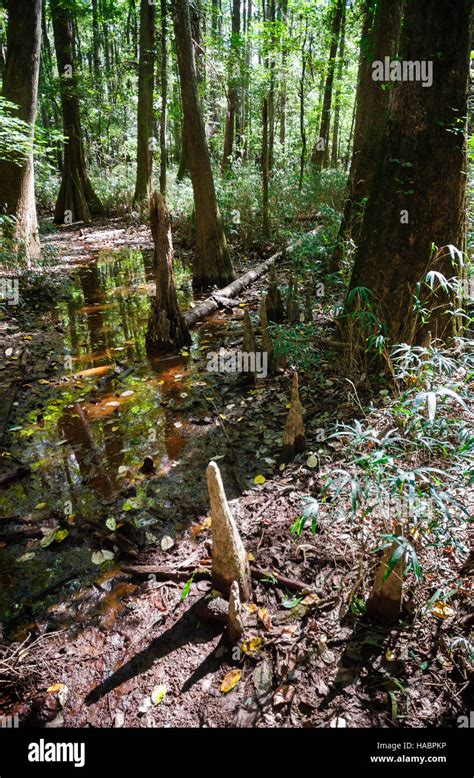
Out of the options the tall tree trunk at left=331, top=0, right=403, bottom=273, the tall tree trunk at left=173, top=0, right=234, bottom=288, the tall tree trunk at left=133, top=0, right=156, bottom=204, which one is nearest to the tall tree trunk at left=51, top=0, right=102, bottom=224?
the tall tree trunk at left=133, top=0, right=156, bottom=204

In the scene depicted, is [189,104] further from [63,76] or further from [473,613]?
[63,76]

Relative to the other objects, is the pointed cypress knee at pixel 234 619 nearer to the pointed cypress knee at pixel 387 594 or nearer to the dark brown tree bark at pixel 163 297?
the pointed cypress knee at pixel 387 594

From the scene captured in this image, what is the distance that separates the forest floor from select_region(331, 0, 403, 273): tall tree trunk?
255cm

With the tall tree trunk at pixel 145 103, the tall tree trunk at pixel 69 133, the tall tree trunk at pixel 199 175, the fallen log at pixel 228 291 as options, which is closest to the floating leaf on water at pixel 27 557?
the fallen log at pixel 228 291

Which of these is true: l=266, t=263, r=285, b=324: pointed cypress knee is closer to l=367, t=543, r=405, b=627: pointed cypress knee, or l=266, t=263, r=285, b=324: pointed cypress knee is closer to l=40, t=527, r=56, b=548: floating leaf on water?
l=40, t=527, r=56, b=548: floating leaf on water

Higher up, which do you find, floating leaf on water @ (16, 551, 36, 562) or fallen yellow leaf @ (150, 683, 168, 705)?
floating leaf on water @ (16, 551, 36, 562)

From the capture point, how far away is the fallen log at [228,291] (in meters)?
6.86

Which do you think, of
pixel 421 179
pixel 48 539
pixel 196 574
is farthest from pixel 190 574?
pixel 421 179

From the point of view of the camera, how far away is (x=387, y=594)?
83.1 inches

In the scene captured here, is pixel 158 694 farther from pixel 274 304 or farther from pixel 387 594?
pixel 274 304

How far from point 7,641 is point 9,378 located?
11.5ft

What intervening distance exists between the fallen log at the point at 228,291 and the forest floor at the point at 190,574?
1.90 meters

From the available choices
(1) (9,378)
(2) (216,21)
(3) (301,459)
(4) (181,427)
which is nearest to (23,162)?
(1) (9,378)

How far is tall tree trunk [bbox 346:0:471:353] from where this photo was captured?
3693mm
